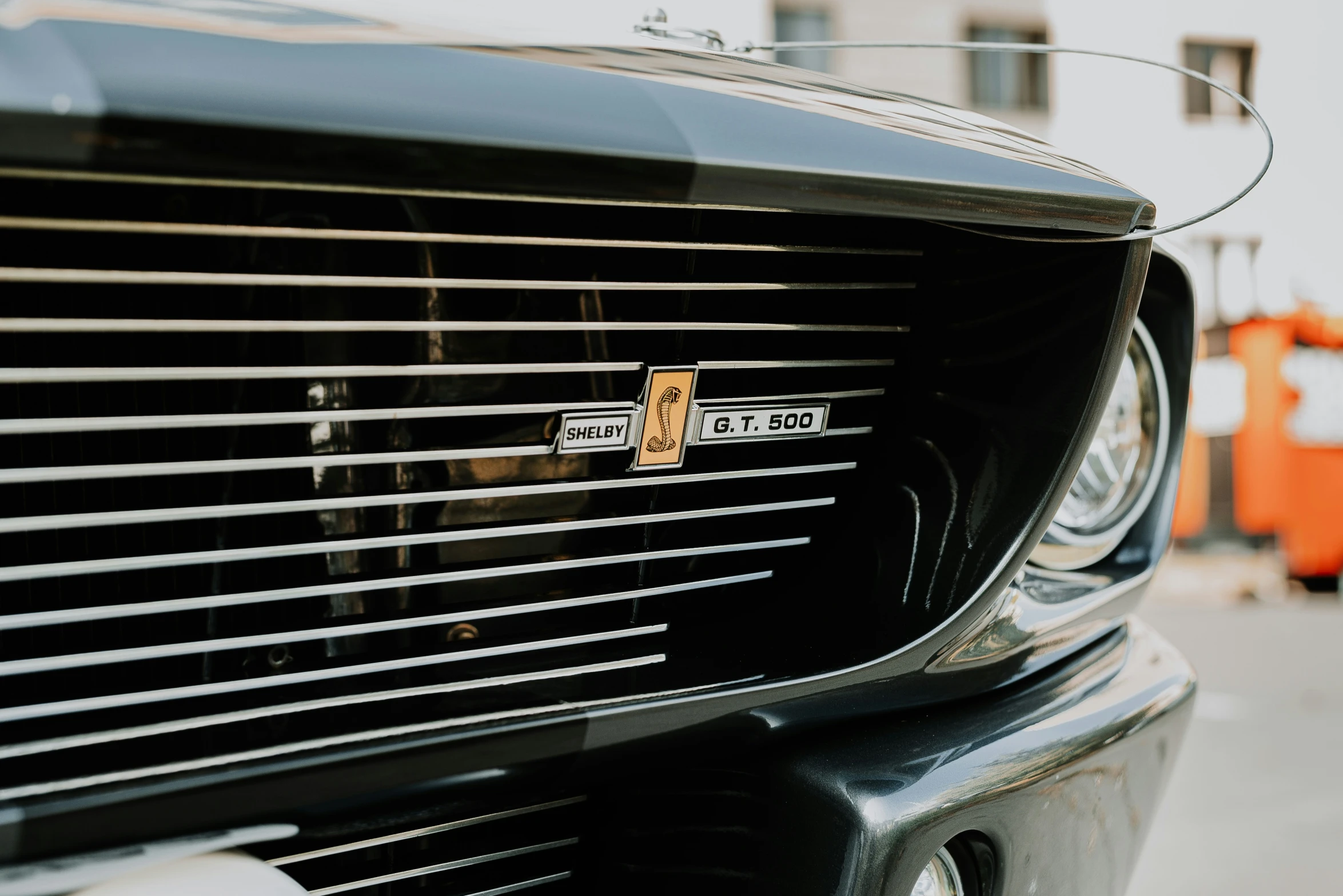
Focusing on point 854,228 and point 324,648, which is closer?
point 324,648

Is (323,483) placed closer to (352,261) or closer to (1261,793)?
(352,261)

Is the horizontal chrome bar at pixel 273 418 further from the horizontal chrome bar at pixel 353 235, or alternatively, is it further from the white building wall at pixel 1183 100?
the white building wall at pixel 1183 100

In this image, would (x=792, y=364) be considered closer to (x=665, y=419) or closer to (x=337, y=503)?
(x=665, y=419)

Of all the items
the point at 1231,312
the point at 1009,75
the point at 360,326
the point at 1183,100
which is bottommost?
the point at 1231,312

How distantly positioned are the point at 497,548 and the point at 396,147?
496 millimetres

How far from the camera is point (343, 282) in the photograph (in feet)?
3.07

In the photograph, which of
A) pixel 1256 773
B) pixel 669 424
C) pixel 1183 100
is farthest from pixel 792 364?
pixel 1183 100

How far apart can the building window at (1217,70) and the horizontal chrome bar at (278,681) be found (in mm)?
15627

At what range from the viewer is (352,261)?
103cm

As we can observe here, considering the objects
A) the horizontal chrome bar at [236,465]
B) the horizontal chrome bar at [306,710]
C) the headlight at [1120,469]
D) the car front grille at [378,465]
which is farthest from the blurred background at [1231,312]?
the horizontal chrome bar at [306,710]

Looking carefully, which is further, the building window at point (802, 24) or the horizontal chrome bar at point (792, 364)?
the building window at point (802, 24)

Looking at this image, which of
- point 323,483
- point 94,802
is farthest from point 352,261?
point 94,802

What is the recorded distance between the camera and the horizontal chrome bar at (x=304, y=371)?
2.77 feet

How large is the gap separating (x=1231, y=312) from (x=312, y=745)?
11.2 meters
